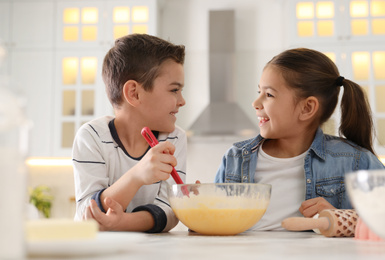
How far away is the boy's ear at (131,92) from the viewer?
1.44 metres

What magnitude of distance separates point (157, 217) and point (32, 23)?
8.92ft

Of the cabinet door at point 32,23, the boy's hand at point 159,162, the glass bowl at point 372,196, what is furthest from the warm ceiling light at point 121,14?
the glass bowl at point 372,196

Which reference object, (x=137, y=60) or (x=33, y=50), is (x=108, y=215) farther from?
(x=33, y=50)

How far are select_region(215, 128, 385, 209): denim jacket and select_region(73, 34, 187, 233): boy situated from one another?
21cm

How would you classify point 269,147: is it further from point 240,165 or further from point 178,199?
point 178,199

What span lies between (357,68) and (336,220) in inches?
97.3

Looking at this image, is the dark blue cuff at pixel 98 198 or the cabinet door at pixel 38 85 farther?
the cabinet door at pixel 38 85

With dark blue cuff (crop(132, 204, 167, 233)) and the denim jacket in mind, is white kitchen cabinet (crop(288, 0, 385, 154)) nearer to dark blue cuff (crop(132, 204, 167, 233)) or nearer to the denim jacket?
the denim jacket

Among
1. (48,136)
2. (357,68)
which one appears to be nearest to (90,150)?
(48,136)

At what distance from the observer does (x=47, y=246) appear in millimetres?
452

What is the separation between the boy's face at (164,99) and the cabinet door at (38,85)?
2037mm

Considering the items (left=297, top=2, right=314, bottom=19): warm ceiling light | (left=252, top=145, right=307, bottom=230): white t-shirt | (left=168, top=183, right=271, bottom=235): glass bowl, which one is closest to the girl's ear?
(left=252, top=145, right=307, bottom=230): white t-shirt

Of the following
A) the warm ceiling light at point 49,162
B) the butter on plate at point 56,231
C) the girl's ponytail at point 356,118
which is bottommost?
the butter on plate at point 56,231

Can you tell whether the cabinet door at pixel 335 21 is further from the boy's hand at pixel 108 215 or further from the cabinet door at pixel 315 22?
the boy's hand at pixel 108 215
